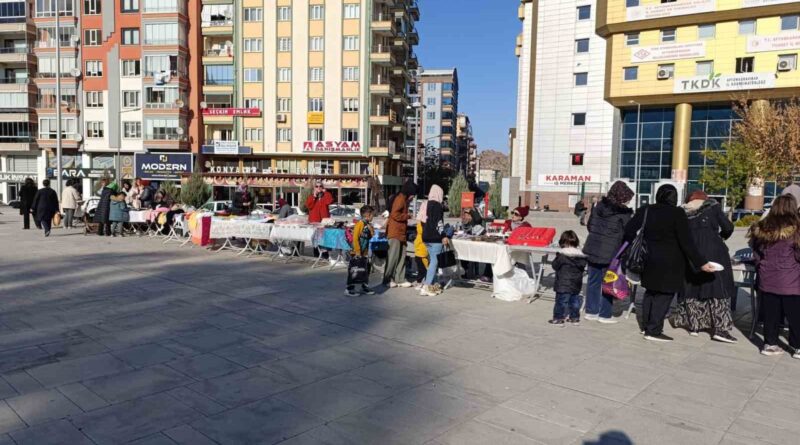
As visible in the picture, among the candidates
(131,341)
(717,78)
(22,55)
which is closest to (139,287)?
(131,341)

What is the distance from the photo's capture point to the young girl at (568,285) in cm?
Answer: 699

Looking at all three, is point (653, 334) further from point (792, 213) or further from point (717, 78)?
point (717, 78)

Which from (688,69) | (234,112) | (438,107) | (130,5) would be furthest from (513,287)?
(438,107)

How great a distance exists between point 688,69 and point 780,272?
42352 mm

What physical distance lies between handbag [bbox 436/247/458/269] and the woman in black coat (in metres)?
3.60

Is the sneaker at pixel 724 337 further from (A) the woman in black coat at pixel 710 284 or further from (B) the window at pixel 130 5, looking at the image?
(B) the window at pixel 130 5

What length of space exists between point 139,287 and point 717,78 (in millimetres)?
44309

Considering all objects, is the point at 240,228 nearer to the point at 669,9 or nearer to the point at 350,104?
the point at 350,104

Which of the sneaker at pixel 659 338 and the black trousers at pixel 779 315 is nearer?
the black trousers at pixel 779 315

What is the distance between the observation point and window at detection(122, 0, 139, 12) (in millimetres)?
51531

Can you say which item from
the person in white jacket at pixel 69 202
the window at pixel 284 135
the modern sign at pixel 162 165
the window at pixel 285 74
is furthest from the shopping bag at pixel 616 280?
the modern sign at pixel 162 165

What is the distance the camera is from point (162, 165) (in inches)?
2024

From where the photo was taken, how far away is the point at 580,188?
4944 cm

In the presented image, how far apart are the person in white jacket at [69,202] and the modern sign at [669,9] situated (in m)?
41.4
